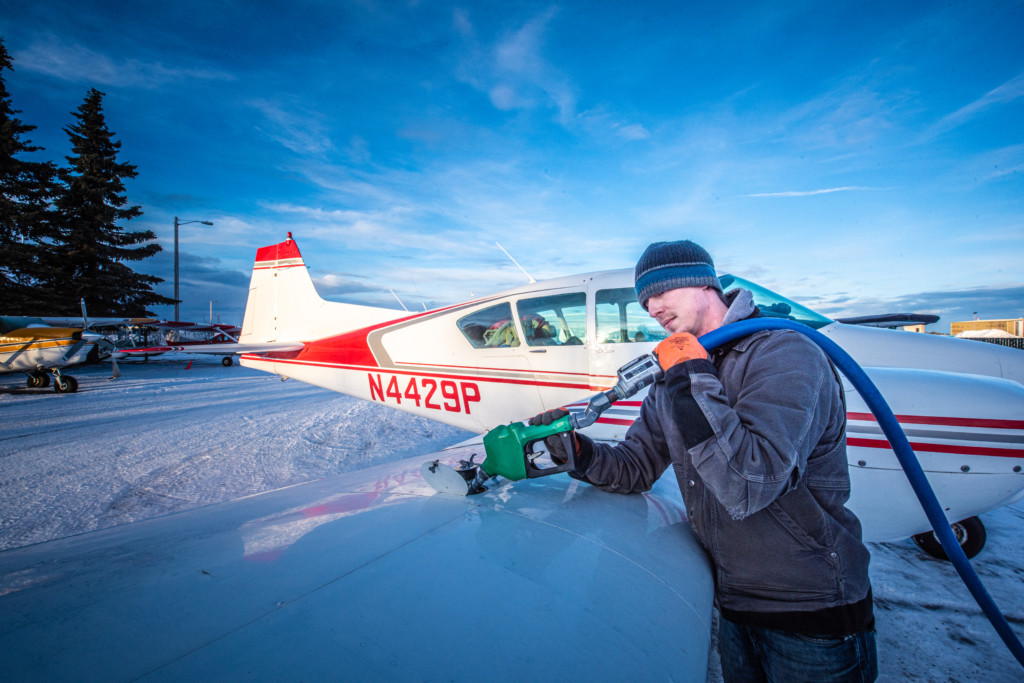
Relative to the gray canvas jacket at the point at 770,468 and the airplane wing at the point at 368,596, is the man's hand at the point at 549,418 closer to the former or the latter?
the airplane wing at the point at 368,596

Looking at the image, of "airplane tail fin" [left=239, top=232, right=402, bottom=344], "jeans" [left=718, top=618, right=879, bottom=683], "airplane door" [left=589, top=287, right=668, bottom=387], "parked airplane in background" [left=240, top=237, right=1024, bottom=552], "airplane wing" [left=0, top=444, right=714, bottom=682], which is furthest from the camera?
"airplane tail fin" [left=239, top=232, right=402, bottom=344]

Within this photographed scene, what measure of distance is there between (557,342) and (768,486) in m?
3.03

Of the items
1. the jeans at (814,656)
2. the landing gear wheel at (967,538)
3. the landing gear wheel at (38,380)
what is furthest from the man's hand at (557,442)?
the landing gear wheel at (38,380)

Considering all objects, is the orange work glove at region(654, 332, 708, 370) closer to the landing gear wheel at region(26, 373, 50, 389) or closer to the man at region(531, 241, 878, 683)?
the man at region(531, 241, 878, 683)

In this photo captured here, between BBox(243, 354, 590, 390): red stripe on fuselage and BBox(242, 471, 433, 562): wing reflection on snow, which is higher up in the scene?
BBox(243, 354, 590, 390): red stripe on fuselage

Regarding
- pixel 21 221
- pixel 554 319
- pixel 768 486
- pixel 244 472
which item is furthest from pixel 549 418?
pixel 21 221

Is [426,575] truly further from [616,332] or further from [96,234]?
[96,234]

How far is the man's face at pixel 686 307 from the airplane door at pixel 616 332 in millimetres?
2279

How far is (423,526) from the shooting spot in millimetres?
1387

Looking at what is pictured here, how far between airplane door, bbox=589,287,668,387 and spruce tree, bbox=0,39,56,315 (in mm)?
28219

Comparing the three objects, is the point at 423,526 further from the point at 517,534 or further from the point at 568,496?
the point at 568,496

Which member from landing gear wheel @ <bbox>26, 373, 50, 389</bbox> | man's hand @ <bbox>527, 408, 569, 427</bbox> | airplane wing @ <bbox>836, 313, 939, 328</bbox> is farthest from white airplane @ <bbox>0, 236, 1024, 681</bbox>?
landing gear wheel @ <bbox>26, 373, 50, 389</bbox>

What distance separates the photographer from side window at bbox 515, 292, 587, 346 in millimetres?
3906

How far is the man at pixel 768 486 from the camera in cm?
A: 100
